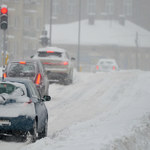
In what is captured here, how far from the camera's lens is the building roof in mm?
92188

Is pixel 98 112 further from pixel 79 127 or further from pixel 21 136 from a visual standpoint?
pixel 21 136

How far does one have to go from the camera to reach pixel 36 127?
422 inches

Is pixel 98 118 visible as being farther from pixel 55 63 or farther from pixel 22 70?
pixel 55 63

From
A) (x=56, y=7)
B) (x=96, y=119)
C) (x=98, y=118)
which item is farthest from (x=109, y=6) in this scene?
(x=96, y=119)

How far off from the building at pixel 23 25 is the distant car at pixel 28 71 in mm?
51696

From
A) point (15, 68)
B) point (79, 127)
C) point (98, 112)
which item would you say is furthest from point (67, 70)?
point (79, 127)

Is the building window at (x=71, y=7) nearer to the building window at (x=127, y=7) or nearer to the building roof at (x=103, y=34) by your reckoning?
the building window at (x=127, y=7)

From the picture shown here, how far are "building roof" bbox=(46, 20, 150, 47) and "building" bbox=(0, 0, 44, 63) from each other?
795 cm

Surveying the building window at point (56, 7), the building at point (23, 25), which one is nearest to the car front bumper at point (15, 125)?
the building at point (23, 25)

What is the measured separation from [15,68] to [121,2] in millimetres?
95628

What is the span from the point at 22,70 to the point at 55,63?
764 centimetres

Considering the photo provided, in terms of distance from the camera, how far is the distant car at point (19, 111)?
1023cm

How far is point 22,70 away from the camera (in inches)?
778

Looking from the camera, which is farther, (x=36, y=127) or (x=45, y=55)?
(x=45, y=55)
